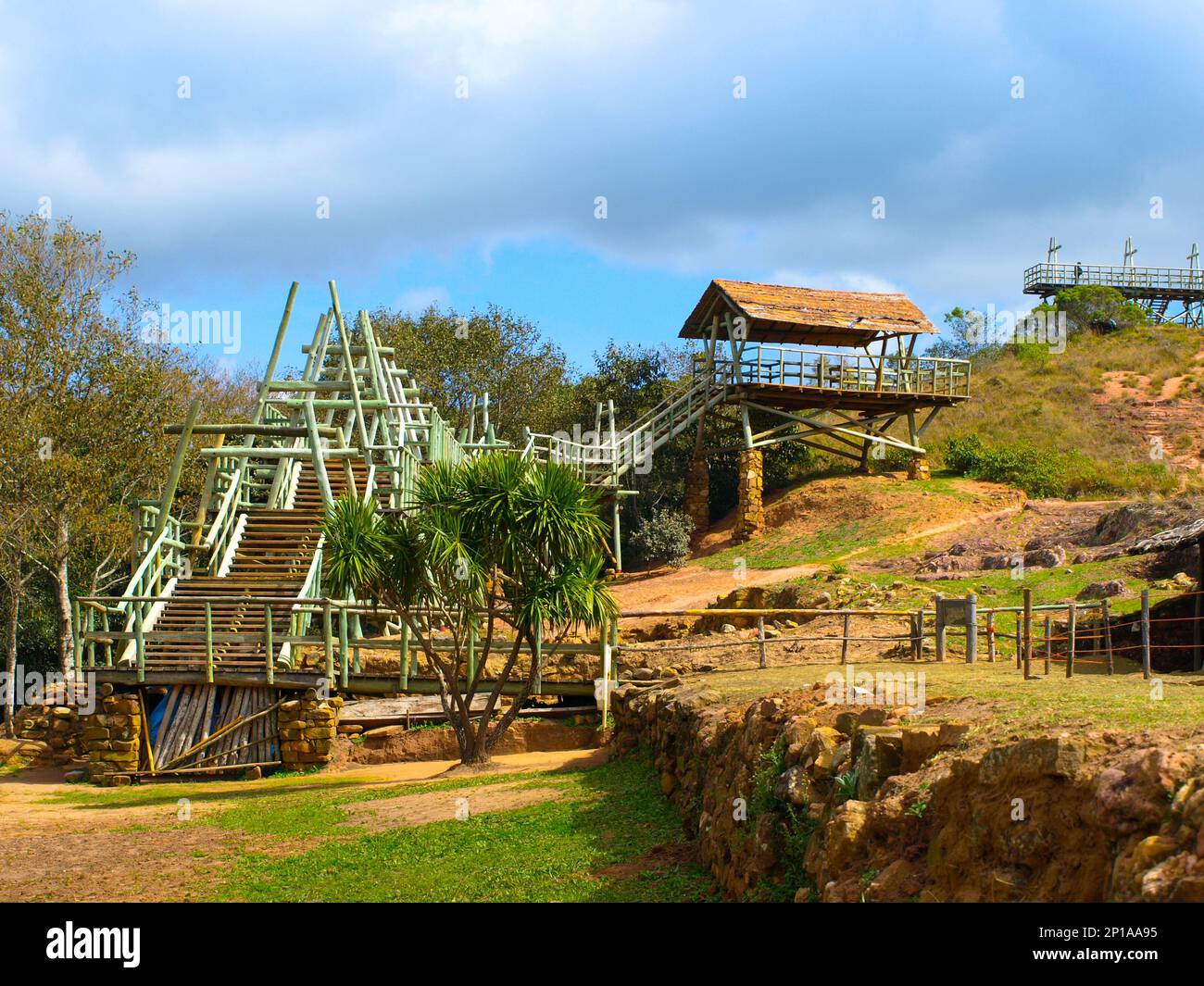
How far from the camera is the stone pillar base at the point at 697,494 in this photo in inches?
1603

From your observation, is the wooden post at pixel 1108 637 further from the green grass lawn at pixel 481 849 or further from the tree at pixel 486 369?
the tree at pixel 486 369

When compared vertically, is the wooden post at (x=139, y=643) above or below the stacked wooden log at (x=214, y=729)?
above

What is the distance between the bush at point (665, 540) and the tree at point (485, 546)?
19524 mm

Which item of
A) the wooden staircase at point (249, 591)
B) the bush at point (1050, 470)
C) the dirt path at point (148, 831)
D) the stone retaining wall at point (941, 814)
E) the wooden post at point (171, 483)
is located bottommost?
the dirt path at point (148, 831)

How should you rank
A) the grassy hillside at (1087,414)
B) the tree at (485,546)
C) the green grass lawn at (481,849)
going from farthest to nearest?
the grassy hillside at (1087,414) < the tree at (485,546) < the green grass lawn at (481,849)

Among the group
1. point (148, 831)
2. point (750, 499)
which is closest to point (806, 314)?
point (750, 499)

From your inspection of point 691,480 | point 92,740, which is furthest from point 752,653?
point 691,480

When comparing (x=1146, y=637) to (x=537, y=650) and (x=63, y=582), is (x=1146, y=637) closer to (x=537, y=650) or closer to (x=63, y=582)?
(x=537, y=650)

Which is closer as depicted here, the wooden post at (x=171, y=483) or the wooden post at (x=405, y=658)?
the wooden post at (x=405, y=658)

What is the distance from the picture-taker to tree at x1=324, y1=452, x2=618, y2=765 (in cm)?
1738

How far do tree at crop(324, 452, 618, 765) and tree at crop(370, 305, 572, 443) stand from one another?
89.1 feet

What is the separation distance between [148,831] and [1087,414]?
3902 centimetres

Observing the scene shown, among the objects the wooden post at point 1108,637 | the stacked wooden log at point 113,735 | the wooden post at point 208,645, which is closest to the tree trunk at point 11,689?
the stacked wooden log at point 113,735

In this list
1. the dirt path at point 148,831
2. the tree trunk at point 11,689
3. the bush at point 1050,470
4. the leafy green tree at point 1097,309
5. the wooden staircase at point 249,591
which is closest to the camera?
the dirt path at point 148,831
